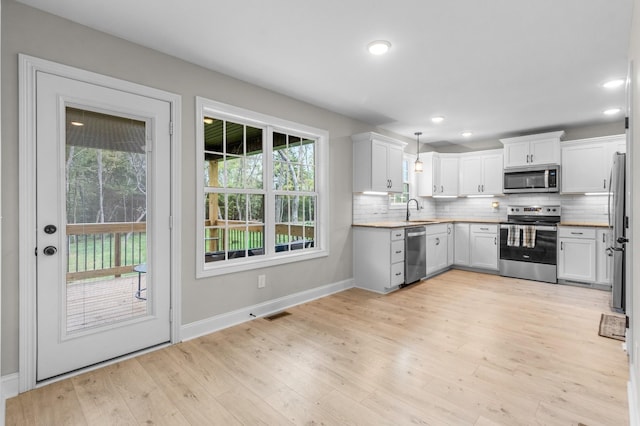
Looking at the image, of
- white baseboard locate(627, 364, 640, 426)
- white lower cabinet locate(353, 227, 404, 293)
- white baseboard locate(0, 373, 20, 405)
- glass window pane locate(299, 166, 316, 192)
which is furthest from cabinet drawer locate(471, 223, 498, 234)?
white baseboard locate(0, 373, 20, 405)

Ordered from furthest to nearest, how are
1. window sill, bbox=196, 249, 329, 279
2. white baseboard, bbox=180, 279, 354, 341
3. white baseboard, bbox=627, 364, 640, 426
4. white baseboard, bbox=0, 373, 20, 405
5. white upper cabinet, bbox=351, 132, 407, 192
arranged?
white upper cabinet, bbox=351, 132, 407, 192 < window sill, bbox=196, 249, 329, 279 < white baseboard, bbox=180, 279, 354, 341 < white baseboard, bbox=0, 373, 20, 405 < white baseboard, bbox=627, 364, 640, 426

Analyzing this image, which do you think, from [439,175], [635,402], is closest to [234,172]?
[635,402]

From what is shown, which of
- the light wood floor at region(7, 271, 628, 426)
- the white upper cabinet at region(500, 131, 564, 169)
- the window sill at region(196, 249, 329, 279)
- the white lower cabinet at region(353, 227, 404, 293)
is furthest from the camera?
the white upper cabinet at region(500, 131, 564, 169)

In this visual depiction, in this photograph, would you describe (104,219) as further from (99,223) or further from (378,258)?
(378,258)

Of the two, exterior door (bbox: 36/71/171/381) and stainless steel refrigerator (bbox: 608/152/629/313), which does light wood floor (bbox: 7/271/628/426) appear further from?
stainless steel refrigerator (bbox: 608/152/629/313)

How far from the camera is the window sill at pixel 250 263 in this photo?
9.86 ft

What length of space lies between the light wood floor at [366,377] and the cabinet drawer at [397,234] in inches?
44.5

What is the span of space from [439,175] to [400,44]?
399 cm

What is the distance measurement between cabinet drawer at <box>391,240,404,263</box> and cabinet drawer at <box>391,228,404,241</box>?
5 centimetres

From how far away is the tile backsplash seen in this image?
16.1 ft

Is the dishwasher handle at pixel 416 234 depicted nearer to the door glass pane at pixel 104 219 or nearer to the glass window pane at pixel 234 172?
the glass window pane at pixel 234 172

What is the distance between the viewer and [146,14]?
7.11ft

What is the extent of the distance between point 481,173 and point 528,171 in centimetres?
76

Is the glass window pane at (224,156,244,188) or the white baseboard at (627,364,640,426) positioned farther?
the glass window pane at (224,156,244,188)
